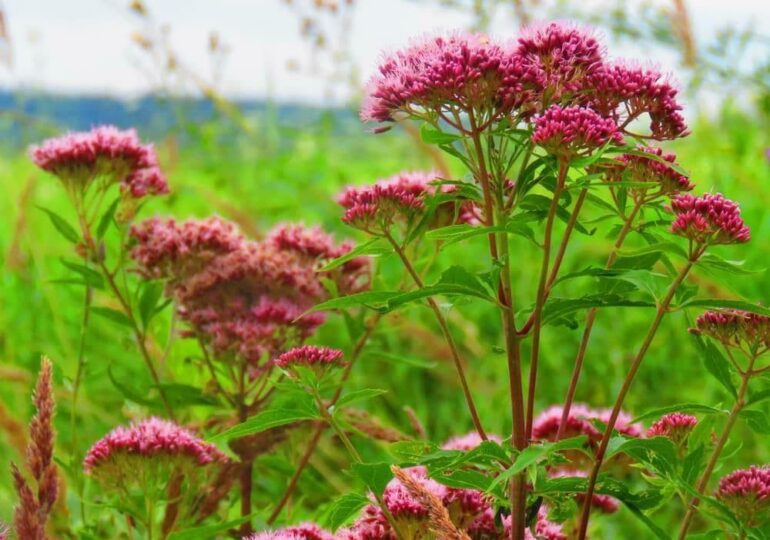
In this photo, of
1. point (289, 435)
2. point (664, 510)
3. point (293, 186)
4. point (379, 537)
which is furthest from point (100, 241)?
point (293, 186)

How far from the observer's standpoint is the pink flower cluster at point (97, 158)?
6.66ft

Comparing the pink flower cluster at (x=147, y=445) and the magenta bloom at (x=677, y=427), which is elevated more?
the magenta bloom at (x=677, y=427)

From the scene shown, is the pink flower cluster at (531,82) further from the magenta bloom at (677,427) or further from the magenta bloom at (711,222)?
the magenta bloom at (677,427)

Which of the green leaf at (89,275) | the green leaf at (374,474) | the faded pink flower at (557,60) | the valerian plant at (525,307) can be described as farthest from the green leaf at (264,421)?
the green leaf at (89,275)

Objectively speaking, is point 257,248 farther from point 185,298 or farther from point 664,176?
point 664,176

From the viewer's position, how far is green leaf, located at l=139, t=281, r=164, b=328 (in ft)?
6.75

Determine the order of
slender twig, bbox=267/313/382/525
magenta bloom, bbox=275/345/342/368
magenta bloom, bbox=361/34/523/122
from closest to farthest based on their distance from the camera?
magenta bloom, bbox=361/34/523/122 → magenta bloom, bbox=275/345/342/368 → slender twig, bbox=267/313/382/525

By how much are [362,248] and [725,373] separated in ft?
1.75

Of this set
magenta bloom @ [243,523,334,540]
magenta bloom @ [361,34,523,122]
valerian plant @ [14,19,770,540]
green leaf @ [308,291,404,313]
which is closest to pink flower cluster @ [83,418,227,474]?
valerian plant @ [14,19,770,540]

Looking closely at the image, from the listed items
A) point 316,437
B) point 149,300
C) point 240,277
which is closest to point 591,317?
point 316,437

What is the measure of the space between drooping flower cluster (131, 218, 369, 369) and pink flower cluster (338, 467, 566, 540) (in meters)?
0.56

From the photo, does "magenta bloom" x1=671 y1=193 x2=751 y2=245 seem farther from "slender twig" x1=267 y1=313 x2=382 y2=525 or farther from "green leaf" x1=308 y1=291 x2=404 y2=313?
"slender twig" x1=267 y1=313 x2=382 y2=525

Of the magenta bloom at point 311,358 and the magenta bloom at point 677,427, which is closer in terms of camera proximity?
the magenta bloom at point 311,358

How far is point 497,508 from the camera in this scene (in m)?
1.45
